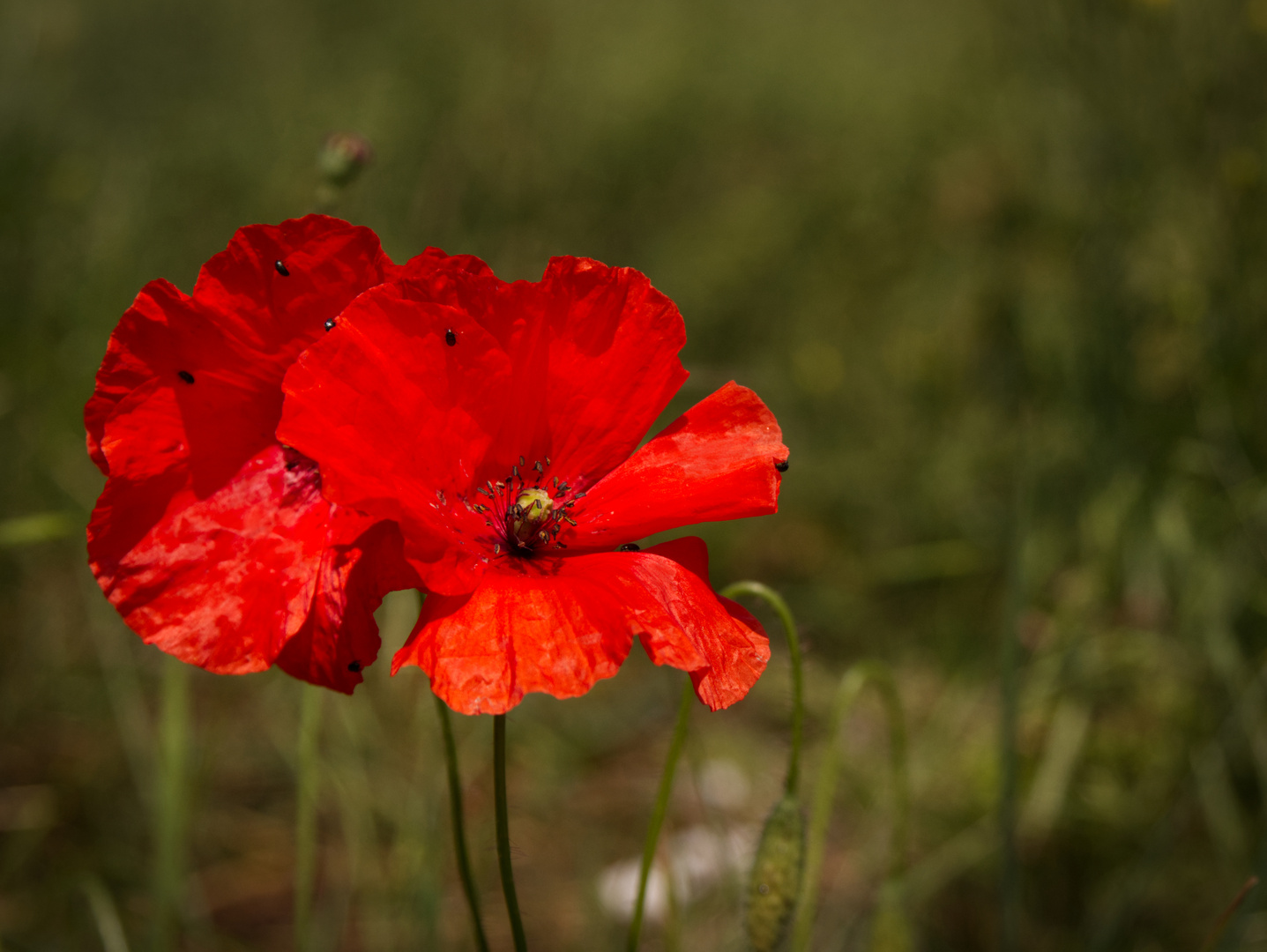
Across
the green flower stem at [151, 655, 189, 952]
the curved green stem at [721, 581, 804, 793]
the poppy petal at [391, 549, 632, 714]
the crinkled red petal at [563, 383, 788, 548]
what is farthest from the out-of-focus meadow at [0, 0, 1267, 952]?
the poppy petal at [391, 549, 632, 714]

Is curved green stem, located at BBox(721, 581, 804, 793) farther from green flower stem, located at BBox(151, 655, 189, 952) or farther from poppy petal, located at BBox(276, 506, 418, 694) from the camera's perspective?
green flower stem, located at BBox(151, 655, 189, 952)

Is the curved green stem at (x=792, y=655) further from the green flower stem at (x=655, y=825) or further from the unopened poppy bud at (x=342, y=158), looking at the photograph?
the unopened poppy bud at (x=342, y=158)

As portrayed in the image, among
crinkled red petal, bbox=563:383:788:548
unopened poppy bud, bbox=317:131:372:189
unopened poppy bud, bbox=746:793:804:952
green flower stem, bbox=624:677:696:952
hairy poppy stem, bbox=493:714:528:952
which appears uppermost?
unopened poppy bud, bbox=317:131:372:189

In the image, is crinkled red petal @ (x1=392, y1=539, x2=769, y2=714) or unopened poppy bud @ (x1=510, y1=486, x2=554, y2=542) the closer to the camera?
crinkled red petal @ (x1=392, y1=539, x2=769, y2=714)

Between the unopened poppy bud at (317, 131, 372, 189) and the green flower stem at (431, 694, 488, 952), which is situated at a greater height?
the unopened poppy bud at (317, 131, 372, 189)

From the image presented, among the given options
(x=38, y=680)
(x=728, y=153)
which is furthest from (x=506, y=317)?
(x=728, y=153)

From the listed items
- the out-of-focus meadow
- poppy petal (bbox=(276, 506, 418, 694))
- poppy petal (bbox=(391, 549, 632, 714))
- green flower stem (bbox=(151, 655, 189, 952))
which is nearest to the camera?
poppy petal (bbox=(391, 549, 632, 714))

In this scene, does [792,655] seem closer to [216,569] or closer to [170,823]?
[216,569]

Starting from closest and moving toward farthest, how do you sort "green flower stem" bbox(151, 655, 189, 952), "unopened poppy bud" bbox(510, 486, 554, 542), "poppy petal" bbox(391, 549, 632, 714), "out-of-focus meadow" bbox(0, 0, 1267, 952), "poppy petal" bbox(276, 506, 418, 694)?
"poppy petal" bbox(391, 549, 632, 714)
"poppy petal" bbox(276, 506, 418, 694)
"unopened poppy bud" bbox(510, 486, 554, 542)
"green flower stem" bbox(151, 655, 189, 952)
"out-of-focus meadow" bbox(0, 0, 1267, 952)

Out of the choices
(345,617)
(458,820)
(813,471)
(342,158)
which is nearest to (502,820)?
(458,820)
